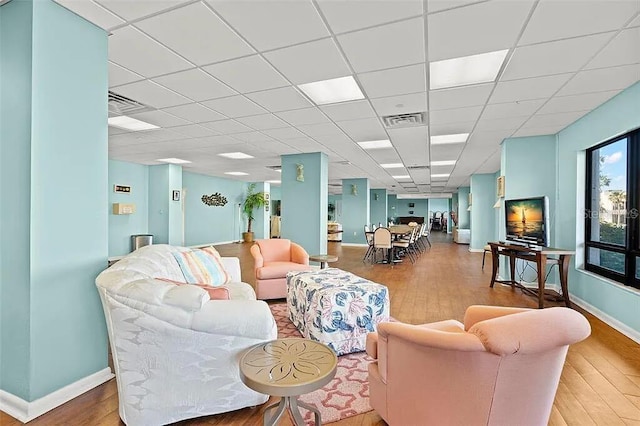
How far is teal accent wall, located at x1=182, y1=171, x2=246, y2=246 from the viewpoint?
10.8 metres

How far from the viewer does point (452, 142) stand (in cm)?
587

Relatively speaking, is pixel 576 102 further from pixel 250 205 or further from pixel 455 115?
pixel 250 205

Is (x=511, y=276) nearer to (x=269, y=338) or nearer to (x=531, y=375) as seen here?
(x=531, y=375)

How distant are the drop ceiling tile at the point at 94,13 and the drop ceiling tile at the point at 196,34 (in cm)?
16

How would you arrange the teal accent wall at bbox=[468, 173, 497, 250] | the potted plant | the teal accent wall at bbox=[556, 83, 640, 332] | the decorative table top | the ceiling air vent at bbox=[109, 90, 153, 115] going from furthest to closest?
the potted plant, the teal accent wall at bbox=[468, 173, 497, 250], the ceiling air vent at bbox=[109, 90, 153, 115], the teal accent wall at bbox=[556, 83, 640, 332], the decorative table top

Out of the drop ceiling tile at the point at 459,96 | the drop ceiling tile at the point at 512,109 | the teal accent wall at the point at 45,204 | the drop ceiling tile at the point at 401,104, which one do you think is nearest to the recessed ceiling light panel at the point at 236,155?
the drop ceiling tile at the point at 401,104

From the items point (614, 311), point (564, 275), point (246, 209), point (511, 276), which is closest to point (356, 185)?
point (246, 209)

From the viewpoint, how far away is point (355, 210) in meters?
12.1

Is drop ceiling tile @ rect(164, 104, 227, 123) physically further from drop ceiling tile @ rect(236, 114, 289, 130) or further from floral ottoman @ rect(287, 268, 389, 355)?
floral ottoman @ rect(287, 268, 389, 355)

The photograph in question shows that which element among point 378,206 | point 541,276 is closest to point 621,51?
point 541,276

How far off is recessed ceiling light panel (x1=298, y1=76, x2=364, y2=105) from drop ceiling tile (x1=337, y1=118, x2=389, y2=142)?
2.73 feet

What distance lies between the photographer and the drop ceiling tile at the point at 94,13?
2086mm

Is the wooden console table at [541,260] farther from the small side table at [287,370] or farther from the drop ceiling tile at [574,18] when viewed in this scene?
the small side table at [287,370]

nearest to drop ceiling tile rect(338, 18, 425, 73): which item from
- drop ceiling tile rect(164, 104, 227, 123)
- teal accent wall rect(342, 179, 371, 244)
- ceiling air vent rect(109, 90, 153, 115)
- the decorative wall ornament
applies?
drop ceiling tile rect(164, 104, 227, 123)
